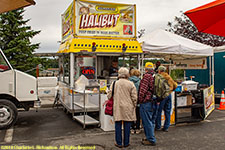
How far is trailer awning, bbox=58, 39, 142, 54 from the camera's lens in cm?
809

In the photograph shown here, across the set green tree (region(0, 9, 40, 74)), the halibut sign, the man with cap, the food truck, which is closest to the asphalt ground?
the man with cap

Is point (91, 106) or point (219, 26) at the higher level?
point (219, 26)

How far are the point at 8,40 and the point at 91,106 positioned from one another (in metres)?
17.1

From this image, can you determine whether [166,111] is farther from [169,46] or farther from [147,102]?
[169,46]

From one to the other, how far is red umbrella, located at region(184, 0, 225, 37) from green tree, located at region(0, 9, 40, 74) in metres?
18.7

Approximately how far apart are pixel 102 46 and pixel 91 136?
344cm

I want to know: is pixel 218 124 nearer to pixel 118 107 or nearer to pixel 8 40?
pixel 118 107

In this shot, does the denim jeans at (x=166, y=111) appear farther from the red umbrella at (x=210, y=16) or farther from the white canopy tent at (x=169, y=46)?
the white canopy tent at (x=169, y=46)

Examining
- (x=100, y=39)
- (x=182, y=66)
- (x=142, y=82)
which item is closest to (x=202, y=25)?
(x=142, y=82)

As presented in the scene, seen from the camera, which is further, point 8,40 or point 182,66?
point 8,40

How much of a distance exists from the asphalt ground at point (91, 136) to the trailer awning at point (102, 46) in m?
2.50

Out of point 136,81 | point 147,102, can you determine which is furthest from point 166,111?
point 147,102

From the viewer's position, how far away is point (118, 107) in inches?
203

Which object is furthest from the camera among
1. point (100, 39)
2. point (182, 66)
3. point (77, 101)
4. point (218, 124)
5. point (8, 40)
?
point (8, 40)
